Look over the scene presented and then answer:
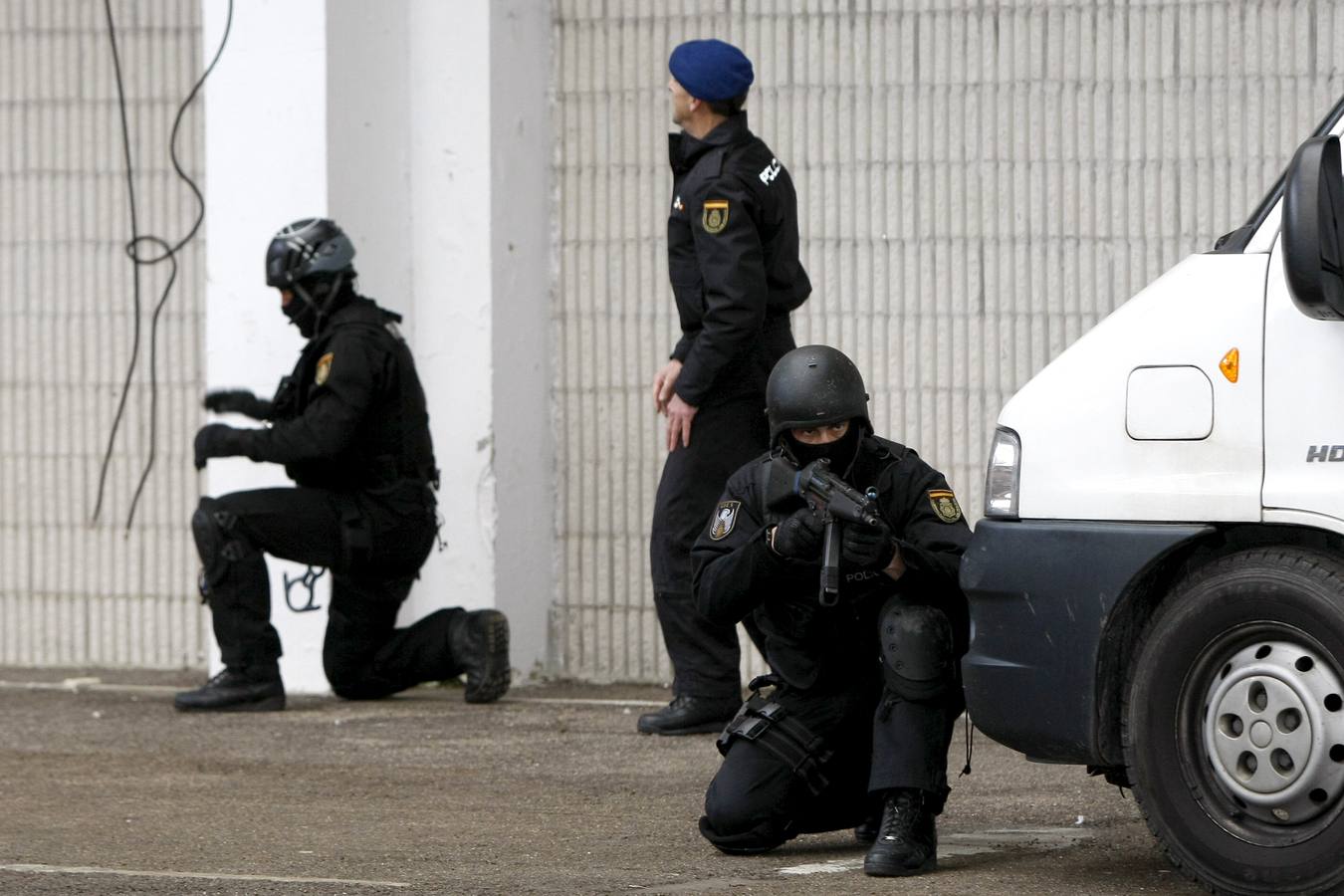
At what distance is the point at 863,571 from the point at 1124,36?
3968 millimetres

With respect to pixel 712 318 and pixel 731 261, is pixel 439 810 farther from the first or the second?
pixel 731 261

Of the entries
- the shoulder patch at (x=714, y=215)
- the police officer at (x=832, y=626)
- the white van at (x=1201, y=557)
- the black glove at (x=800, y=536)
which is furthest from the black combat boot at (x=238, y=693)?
the white van at (x=1201, y=557)

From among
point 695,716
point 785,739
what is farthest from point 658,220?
point 785,739

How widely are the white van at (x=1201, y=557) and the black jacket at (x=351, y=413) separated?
3630 mm

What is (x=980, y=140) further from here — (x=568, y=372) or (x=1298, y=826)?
(x=1298, y=826)

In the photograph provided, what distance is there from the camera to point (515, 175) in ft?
30.5

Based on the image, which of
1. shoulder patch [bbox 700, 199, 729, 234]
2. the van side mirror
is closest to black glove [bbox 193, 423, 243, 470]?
shoulder patch [bbox 700, 199, 729, 234]

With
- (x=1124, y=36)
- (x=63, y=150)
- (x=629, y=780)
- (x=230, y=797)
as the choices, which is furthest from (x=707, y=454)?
(x=63, y=150)

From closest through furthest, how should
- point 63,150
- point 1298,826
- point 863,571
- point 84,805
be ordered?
point 1298,826
point 863,571
point 84,805
point 63,150

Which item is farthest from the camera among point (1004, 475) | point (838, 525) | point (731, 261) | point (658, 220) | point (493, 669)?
point (658, 220)

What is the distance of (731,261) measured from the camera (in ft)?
24.4

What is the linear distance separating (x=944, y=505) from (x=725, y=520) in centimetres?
53

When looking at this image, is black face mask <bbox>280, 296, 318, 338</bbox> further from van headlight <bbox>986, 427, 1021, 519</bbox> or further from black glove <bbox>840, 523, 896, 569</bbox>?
van headlight <bbox>986, 427, 1021, 519</bbox>

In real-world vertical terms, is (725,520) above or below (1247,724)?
above
